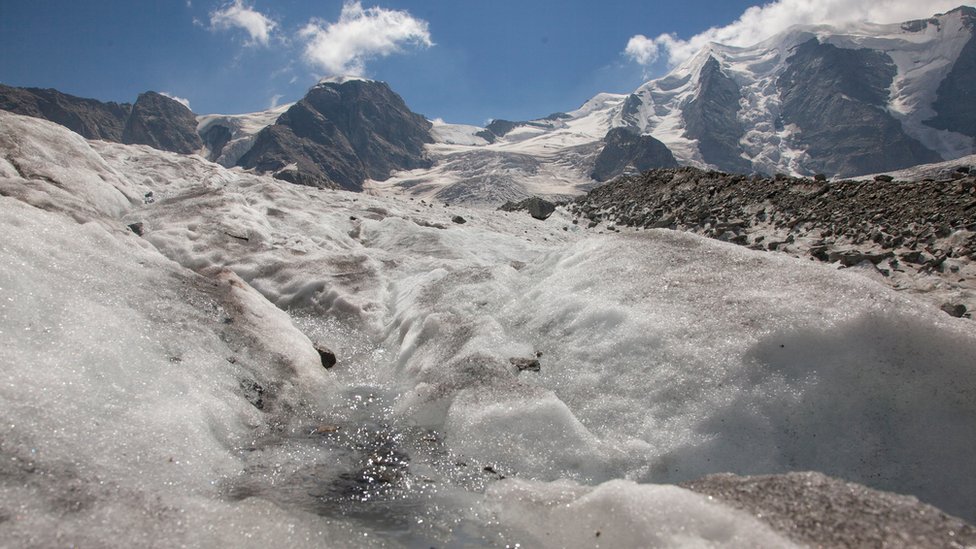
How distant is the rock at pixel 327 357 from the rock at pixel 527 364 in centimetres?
283

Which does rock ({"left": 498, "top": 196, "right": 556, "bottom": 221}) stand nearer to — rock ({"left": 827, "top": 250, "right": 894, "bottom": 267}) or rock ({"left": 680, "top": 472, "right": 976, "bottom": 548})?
rock ({"left": 827, "top": 250, "right": 894, "bottom": 267})

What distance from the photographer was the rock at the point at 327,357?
751 centimetres

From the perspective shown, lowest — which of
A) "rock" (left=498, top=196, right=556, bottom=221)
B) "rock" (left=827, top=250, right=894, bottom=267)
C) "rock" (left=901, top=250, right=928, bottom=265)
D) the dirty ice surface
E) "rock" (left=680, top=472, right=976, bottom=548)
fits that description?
"rock" (left=680, top=472, right=976, bottom=548)

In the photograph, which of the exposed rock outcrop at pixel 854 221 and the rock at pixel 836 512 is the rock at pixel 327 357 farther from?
the exposed rock outcrop at pixel 854 221

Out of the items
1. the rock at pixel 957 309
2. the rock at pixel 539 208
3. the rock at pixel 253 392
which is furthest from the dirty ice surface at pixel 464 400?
the rock at pixel 539 208

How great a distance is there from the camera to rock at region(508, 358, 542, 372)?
21.0ft

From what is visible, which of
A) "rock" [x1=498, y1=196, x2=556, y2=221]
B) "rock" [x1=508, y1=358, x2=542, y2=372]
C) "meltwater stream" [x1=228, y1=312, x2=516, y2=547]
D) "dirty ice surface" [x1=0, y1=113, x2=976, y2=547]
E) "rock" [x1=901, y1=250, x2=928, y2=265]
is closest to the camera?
"dirty ice surface" [x1=0, y1=113, x2=976, y2=547]

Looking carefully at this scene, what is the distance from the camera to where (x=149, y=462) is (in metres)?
4.06

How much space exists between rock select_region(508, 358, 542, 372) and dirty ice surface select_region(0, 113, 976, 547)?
0.19 feet

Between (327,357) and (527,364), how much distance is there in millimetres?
3096

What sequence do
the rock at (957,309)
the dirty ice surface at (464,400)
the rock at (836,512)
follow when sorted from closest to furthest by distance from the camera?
the rock at (836,512)
the dirty ice surface at (464,400)
the rock at (957,309)

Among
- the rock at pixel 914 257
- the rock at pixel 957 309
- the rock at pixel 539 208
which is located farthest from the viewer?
the rock at pixel 539 208

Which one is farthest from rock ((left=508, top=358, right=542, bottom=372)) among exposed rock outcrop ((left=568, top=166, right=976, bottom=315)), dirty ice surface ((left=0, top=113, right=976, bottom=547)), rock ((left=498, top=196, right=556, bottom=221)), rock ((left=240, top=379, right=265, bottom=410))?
rock ((left=498, top=196, right=556, bottom=221))

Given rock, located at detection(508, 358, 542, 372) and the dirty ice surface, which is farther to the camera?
rock, located at detection(508, 358, 542, 372)
